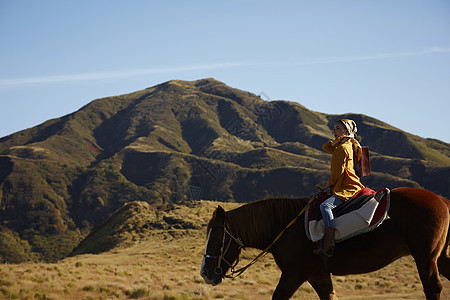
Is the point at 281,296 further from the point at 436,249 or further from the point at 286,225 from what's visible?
the point at 436,249

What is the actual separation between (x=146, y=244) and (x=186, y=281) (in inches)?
1161

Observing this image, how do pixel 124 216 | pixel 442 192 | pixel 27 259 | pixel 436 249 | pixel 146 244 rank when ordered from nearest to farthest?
pixel 436 249 → pixel 146 244 → pixel 124 216 → pixel 27 259 → pixel 442 192

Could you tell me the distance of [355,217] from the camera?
6586mm

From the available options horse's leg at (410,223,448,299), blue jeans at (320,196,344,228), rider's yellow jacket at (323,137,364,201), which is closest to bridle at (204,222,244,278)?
blue jeans at (320,196,344,228)

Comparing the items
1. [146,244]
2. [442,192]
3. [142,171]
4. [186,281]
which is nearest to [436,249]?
[186,281]

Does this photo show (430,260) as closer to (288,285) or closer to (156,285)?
(288,285)

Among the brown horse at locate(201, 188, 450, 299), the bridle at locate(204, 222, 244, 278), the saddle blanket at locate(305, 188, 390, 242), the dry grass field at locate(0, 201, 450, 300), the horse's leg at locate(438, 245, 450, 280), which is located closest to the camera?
the brown horse at locate(201, 188, 450, 299)

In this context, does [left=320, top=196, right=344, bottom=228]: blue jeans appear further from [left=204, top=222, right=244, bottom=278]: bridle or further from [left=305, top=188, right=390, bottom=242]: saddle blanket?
[left=204, top=222, right=244, bottom=278]: bridle

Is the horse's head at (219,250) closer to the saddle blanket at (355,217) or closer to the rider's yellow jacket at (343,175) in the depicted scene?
the saddle blanket at (355,217)

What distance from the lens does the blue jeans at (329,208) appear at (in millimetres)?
6582

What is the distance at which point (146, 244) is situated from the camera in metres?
49.8

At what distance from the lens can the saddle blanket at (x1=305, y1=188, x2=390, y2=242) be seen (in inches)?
258

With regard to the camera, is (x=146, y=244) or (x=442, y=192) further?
(x=442, y=192)

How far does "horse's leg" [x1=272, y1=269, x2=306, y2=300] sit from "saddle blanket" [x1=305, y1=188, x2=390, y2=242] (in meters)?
0.61
